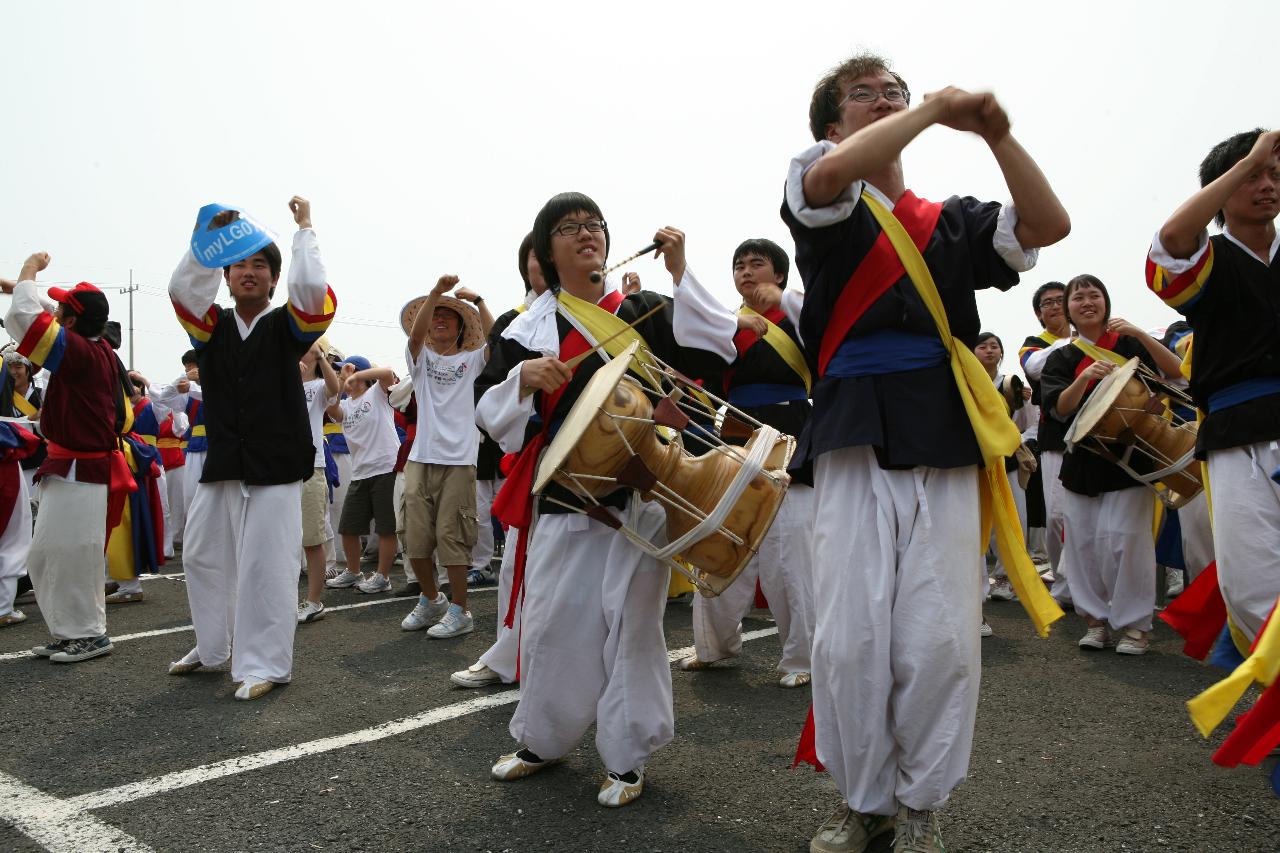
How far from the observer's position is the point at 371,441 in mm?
7809

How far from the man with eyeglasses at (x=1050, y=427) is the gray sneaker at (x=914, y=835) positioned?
480 centimetres

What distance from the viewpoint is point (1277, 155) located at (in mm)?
3336

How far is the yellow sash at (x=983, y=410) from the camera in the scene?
260 cm

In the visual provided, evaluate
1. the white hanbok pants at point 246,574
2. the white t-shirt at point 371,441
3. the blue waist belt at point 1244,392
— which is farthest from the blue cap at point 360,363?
the blue waist belt at point 1244,392

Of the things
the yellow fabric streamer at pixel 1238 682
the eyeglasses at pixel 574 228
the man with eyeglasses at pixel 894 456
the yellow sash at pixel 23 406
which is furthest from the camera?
the yellow sash at pixel 23 406

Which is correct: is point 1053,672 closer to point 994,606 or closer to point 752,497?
point 994,606

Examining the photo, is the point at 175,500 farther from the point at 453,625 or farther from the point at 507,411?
the point at 507,411

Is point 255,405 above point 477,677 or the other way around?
above

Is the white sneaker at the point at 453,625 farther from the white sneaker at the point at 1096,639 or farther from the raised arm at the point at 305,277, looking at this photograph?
the white sneaker at the point at 1096,639

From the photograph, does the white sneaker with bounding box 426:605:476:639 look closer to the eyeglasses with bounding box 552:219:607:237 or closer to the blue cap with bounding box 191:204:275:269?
the blue cap with bounding box 191:204:275:269

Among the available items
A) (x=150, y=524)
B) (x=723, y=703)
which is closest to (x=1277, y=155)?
(x=723, y=703)

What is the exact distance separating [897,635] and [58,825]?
8.73 ft

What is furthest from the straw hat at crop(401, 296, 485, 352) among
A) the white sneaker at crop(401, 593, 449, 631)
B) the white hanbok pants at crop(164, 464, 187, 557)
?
the white hanbok pants at crop(164, 464, 187, 557)

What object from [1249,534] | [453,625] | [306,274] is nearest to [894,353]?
[1249,534]
